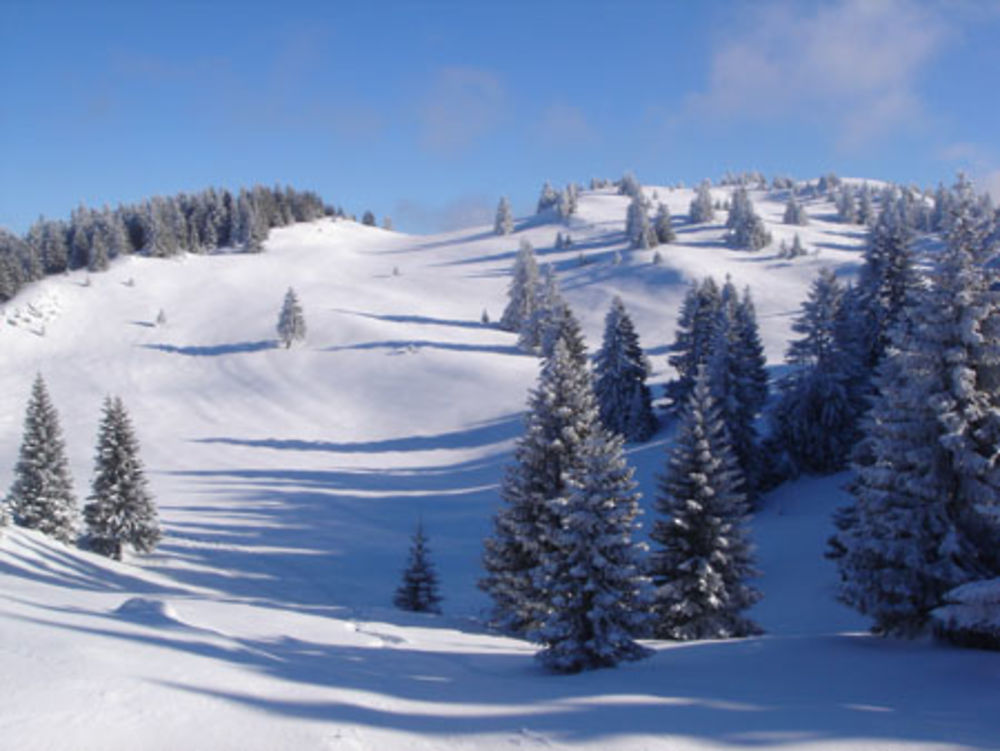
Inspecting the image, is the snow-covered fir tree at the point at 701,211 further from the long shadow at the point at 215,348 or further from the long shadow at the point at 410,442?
the long shadow at the point at 410,442

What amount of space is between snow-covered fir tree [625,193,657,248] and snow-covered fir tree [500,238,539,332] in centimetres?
3283

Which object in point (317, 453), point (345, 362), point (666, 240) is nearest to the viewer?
point (317, 453)

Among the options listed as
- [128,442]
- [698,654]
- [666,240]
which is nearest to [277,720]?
[698,654]

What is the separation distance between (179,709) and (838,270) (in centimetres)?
10175

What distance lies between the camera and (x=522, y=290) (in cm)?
7938

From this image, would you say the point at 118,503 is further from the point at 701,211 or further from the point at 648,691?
the point at 701,211

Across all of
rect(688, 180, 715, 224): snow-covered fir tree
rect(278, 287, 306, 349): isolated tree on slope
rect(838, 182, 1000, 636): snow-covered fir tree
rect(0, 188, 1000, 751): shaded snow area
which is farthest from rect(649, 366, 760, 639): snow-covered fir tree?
rect(688, 180, 715, 224): snow-covered fir tree

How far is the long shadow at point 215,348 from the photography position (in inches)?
2881

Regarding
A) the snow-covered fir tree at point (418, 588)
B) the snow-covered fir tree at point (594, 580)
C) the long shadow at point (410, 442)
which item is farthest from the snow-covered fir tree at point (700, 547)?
the long shadow at point (410, 442)

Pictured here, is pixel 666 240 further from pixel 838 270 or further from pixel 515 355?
pixel 515 355

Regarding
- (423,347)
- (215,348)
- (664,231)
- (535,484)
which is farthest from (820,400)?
(664,231)

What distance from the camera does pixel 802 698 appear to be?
9789 mm

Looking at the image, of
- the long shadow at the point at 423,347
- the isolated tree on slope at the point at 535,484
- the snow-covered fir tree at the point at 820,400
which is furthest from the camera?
the long shadow at the point at 423,347

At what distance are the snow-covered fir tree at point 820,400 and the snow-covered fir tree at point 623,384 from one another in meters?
10.5
